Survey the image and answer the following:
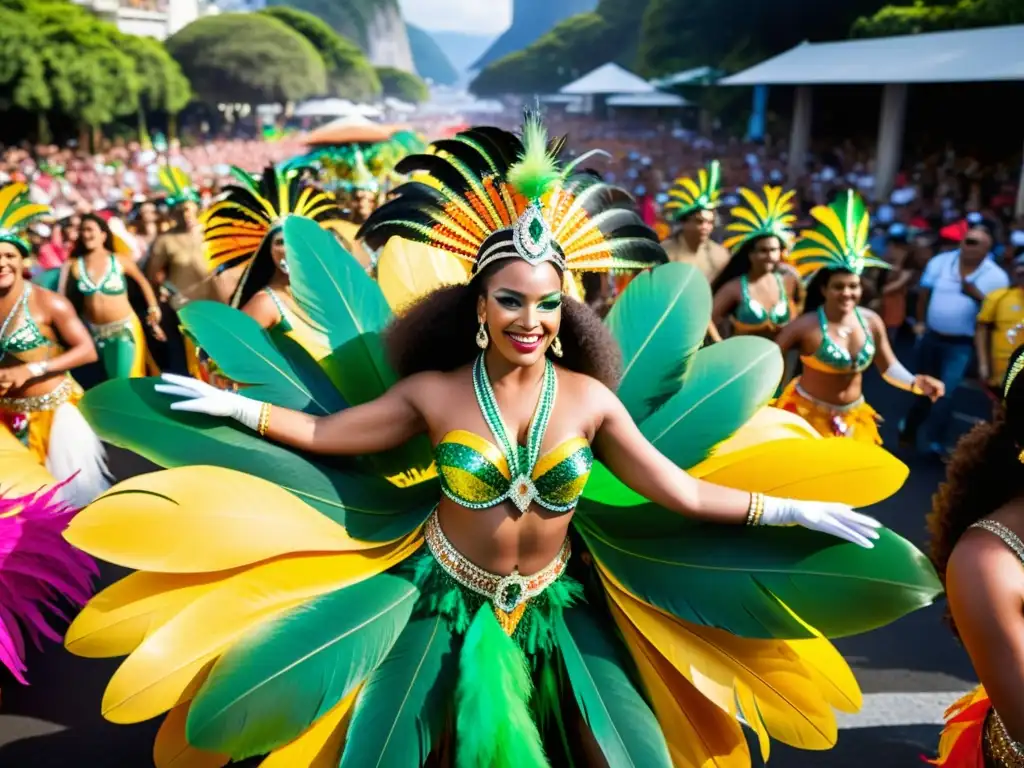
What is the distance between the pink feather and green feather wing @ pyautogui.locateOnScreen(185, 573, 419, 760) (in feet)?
3.98

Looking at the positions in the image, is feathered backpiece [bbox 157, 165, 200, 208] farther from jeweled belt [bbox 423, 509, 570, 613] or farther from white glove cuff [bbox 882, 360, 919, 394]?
jeweled belt [bbox 423, 509, 570, 613]

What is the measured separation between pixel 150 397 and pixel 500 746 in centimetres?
133

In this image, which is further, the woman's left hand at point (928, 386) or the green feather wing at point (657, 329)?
the woman's left hand at point (928, 386)

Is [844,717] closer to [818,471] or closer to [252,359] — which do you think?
[818,471]

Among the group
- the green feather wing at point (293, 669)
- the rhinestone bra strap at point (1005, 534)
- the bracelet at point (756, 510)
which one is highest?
the rhinestone bra strap at point (1005, 534)

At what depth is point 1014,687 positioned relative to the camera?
6.53 feet

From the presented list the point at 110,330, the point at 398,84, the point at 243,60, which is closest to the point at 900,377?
the point at 110,330

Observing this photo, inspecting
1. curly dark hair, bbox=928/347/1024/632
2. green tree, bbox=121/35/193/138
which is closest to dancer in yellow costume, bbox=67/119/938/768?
curly dark hair, bbox=928/347/1024/632

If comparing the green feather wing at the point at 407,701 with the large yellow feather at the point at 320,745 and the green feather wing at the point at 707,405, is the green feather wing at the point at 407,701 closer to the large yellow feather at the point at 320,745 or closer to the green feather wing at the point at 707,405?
the large yellow feather at the point at 320,745

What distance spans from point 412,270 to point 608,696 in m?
1.52

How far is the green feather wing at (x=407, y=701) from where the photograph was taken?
7.88ft

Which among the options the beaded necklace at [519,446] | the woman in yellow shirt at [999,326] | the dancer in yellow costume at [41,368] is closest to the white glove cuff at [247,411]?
the beaded necklace at [519,446]

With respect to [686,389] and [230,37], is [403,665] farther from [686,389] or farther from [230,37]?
[230,37]

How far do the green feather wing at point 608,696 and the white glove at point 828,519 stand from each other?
1.94 ft
